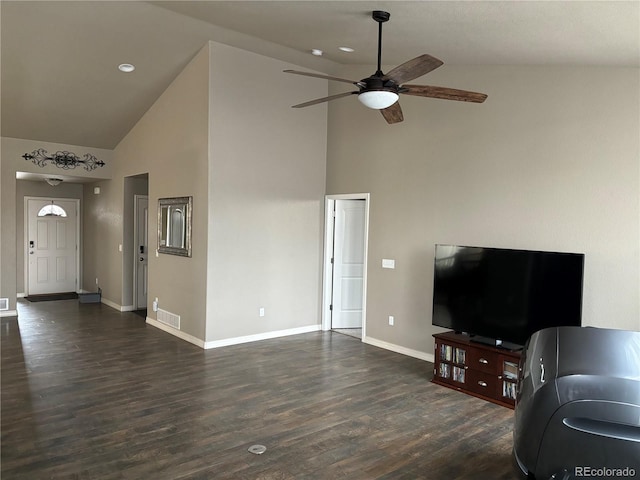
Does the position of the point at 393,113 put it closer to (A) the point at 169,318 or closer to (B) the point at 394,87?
(B) the point at 394,87

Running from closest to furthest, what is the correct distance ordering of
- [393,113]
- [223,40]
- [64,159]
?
[393,113] < [223,40] < [64,159]

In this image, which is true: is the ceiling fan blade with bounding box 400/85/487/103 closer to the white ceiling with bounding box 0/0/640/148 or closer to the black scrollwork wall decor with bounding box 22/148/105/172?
the white ceiling with bounding box 0/0/640/148

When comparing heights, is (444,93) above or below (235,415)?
above

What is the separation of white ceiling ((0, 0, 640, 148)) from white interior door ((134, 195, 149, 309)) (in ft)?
4.33

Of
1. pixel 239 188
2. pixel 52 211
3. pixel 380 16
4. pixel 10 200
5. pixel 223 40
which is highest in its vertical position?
pixel 223 40

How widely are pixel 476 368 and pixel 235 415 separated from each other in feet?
7.43

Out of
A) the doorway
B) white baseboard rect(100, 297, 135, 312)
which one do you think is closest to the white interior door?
the doorway

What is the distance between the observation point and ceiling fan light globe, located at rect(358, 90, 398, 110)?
3406 millimetres

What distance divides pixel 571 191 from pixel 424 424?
2.47 metres

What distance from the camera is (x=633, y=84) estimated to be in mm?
3799

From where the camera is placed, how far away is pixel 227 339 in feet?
19.3

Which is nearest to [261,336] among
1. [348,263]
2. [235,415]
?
[348,263]

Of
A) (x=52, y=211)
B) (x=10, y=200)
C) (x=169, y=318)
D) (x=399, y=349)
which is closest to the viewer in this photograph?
(x=399, y=349)

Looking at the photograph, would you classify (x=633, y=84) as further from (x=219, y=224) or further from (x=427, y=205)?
(x=219, y=224)
